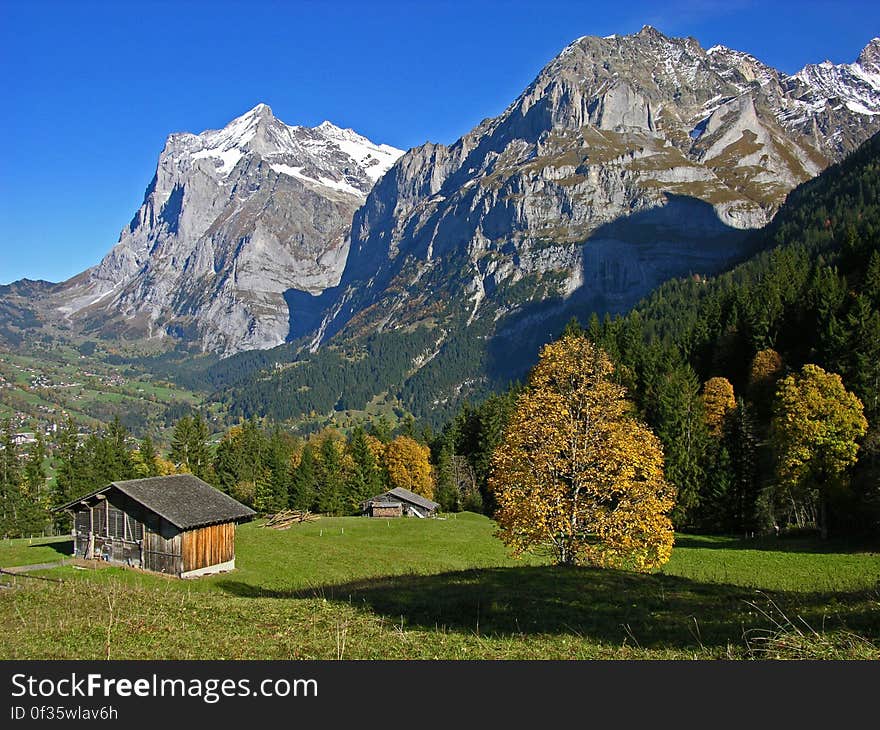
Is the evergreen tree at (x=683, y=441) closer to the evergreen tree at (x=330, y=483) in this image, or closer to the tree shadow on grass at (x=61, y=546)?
the evergreen tree at (x=330, y=483)

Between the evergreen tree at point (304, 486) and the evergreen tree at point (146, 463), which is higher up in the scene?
the evergreen tree at point (146, 463)

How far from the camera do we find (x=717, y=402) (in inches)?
2790

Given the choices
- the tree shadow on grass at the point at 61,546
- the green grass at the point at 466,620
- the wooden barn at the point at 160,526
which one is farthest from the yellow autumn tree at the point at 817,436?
the tree shadow on grass at the point at 61,546

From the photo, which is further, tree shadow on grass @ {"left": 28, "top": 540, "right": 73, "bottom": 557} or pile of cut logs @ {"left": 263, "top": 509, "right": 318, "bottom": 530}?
pile of cut logs @ {"left": 263, "top": 509, "right": 318, "bottom": 530}

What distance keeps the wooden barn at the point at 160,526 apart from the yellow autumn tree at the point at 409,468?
2099 inches

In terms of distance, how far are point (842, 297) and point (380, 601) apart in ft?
249

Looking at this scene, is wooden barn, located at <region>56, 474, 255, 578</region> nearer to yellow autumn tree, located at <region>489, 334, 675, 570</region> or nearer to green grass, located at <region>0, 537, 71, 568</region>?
green grass, located at <region>0, 537, 71, 568</region>

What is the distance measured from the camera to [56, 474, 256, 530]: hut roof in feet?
150

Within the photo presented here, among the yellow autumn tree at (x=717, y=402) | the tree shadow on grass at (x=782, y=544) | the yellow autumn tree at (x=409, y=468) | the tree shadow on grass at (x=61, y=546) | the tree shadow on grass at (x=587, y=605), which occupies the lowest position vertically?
the tree shadow on grass at (x=61, y=546)

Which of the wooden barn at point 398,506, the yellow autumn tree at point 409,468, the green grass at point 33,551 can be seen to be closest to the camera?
the green grass at point 33,551

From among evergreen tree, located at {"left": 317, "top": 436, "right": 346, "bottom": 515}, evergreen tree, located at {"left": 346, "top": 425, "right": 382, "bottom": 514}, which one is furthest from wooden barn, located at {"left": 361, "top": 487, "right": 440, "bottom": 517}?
evergreen tree, located at {"left": 317, "top": 436, "right": 346, "bottom": 515}

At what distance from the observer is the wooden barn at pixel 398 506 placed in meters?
88.3

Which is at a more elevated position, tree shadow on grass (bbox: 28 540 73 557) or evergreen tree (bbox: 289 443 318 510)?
evergreen tree (bbox: 289 443 318 510)

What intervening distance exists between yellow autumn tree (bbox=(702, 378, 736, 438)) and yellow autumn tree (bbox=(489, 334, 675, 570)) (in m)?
45.0
